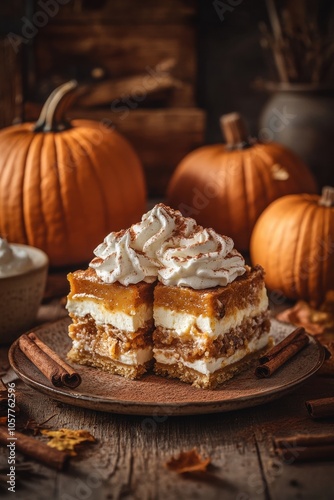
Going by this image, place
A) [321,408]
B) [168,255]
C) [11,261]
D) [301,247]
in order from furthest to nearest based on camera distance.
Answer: [301,247] → [11,261] → [168,255] → [321,408]

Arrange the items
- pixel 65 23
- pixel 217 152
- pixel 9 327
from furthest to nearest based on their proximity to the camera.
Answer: pixel 65 23 → pixel 217 152 → pixel 9 327

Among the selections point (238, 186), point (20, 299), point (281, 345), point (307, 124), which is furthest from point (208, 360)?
point (307, 124)

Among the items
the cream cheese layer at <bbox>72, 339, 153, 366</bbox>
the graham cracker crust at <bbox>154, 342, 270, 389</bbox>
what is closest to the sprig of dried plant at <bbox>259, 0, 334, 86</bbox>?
the graham cracker crust at <bbox>154, 342, 270, 389</bbox>

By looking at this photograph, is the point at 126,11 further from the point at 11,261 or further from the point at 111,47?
the point at 11,261

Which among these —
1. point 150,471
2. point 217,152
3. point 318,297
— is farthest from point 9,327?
point 217,152

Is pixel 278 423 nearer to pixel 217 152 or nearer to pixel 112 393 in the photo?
pixel 112 393

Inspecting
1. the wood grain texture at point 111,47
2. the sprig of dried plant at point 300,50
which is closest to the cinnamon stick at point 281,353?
the sprig of dried plant at point 300,50
